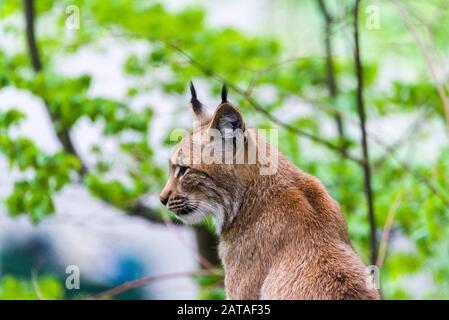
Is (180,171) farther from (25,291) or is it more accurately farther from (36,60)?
(36,60)

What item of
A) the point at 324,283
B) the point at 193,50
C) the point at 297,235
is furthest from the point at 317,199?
the point at 193,50

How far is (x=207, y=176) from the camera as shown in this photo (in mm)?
3795

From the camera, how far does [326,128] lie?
9570mm

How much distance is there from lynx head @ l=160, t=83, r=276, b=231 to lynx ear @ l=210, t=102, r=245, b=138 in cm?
13

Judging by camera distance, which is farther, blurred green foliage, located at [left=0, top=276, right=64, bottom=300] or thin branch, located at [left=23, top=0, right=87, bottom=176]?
thin branch, located at [left=23, top=0, right=87, bottom=176]

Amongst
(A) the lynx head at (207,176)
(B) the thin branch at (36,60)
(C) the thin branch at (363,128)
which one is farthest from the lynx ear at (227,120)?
(B) the thin branch at (36,60)

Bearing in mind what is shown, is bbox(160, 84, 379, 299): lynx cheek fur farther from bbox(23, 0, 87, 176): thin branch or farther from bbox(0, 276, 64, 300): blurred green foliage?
bbox(23, 0, 87, 176): thin branch

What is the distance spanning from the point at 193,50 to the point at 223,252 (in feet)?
13.0

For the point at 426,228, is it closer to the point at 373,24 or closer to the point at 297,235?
the point at 373,24

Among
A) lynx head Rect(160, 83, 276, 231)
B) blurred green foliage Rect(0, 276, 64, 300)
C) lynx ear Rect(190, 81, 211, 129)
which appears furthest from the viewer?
blurred green foliage Rect(0, 276, 64, 300)

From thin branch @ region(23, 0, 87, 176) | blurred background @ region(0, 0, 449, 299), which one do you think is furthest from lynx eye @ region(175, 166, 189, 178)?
thin branch @ region(23, 0, 87, 176)

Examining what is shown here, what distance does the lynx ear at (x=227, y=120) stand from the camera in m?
3.40

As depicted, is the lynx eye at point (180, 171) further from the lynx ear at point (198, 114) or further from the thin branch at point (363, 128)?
the thin branch at point (363, 128)

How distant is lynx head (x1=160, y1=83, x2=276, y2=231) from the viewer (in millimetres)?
3764
